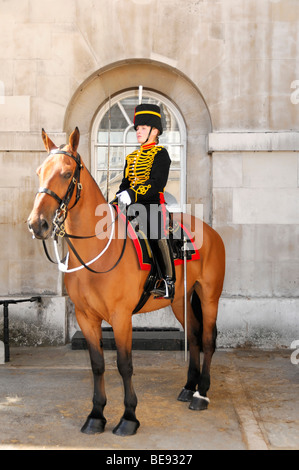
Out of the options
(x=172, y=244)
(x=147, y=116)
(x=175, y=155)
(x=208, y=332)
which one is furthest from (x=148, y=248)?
(x=175, y=155)

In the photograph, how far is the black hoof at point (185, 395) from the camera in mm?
5199

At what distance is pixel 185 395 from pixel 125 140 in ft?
14.7

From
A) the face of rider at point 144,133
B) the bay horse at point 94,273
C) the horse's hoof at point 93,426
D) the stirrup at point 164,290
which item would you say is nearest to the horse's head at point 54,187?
the bay horse at point 94,273

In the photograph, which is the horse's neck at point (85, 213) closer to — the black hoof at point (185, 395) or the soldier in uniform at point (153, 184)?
the soldier in uniform at point (153, 184)

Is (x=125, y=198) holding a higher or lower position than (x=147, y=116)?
lower

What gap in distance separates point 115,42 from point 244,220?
11.3 ft

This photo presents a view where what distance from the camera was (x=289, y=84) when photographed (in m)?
7.70

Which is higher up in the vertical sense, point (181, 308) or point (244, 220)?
point (244, 220)

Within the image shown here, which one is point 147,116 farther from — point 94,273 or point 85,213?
point 94,273

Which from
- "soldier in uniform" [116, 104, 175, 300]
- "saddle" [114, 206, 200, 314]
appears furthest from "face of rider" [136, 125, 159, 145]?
"saddle" [114, 206, 200, 314]

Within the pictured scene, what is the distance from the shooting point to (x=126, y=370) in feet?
14.2
